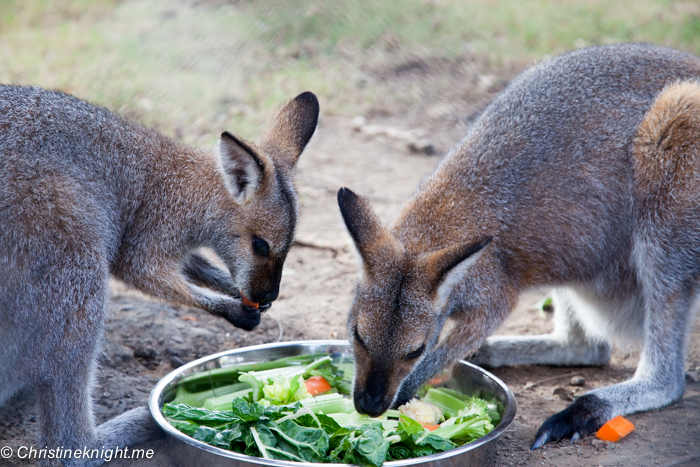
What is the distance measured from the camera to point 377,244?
12.2 ft

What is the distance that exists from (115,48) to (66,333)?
626 cm

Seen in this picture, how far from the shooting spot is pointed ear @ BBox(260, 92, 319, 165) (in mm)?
4488

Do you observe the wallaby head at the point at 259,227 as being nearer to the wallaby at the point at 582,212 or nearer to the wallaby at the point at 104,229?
the wallaby at the point at 104,229

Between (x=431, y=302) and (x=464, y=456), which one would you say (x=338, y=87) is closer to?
(x=431, y=302)

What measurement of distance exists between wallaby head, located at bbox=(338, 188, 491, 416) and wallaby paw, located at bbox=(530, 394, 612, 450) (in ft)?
2.78

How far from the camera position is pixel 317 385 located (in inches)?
164

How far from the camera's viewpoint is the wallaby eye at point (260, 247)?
4176 mm

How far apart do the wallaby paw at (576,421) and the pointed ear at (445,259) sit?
1.07 m

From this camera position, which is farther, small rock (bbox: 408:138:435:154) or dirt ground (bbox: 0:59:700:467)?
small rock (bbox: 408:138:435:154)

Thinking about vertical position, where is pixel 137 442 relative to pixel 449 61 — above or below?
below

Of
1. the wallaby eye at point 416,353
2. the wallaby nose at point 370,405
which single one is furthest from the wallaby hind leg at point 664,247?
the wallaby nose at point 370,405

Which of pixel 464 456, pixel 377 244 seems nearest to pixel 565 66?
pixel 377 244

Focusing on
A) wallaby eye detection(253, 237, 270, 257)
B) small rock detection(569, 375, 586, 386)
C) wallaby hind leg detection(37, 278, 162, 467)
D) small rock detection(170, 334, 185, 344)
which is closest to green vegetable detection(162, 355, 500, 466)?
wallaby hind leg detection(37, 278, 162, 467)

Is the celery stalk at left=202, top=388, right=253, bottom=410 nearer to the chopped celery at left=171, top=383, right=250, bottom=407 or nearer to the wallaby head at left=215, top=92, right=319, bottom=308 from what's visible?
the chopped celery at left=171, top=383, right=250, bottom=407
